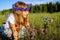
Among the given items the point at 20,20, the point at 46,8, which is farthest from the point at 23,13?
the point at 46,8

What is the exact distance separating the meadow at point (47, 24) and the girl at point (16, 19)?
0.09m

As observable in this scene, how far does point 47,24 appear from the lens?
3.49m

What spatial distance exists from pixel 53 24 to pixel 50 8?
0.92 ft

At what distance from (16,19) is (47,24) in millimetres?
544

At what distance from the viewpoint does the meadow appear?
3.42 m

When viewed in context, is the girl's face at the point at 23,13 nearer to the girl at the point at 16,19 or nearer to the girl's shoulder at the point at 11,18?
the girl at the point at 16,19

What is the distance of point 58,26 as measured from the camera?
3432mm

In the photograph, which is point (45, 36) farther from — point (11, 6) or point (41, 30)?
point (11, 6)

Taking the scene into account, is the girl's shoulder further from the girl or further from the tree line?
the tree line

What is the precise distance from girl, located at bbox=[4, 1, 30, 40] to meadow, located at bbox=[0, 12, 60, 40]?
0.09 meters

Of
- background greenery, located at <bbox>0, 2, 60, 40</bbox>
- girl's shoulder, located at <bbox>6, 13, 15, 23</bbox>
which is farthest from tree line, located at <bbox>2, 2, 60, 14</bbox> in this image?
girl's shoulder, located at <bbox>6, 13, 15, 23</bbox>

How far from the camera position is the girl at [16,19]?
3407mm

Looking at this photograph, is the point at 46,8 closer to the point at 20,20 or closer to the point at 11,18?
the point at 20,20

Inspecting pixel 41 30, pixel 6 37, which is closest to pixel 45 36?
pixel 41 30
